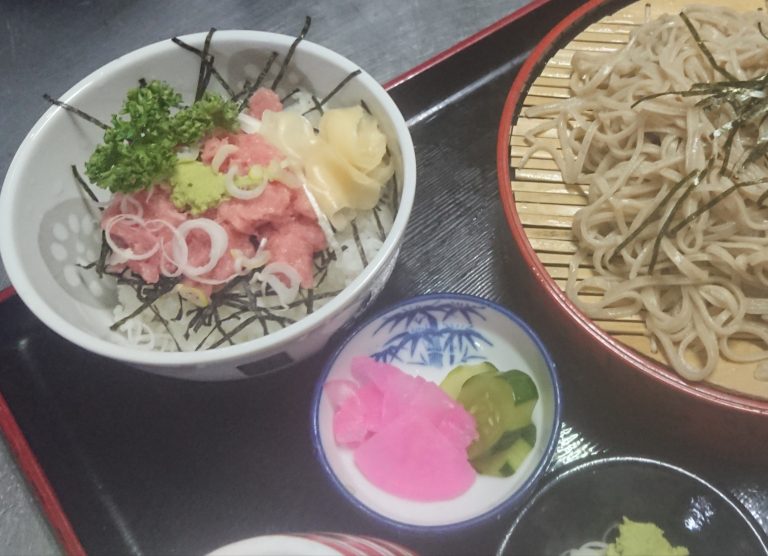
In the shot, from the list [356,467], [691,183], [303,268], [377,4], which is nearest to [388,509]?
[356,467]

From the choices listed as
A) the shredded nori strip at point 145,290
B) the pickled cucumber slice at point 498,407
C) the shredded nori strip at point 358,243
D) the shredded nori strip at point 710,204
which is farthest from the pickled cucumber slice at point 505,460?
the shredded nori strip at point 145,290

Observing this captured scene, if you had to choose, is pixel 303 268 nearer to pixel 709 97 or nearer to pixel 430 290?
pixel 430 290

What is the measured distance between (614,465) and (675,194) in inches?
20.8

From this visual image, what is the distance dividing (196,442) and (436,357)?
470 millimetres

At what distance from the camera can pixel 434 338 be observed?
4.27 feet

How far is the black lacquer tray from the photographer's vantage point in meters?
1.17

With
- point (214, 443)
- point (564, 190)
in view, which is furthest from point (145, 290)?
point (564, 190)

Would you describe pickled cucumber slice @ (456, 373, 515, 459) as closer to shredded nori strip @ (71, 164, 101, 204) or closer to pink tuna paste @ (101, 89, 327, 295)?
pink tuna paste @ (101, 89, 327, 295)

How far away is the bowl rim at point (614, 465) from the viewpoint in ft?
3.51

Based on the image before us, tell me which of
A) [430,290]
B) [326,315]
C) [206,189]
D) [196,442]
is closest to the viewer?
[326,315]

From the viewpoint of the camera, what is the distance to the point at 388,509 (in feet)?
3.64

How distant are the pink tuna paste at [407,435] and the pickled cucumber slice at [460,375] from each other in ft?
0.15

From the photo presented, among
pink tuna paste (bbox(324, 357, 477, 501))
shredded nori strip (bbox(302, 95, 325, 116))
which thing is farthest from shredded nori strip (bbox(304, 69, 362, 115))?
pink tuna paste (bbox(324, 357, 477, 501))

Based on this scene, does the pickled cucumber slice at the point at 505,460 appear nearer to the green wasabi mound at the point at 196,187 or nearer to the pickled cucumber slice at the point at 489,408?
the pickled cucumber slice at the point at 489,408
